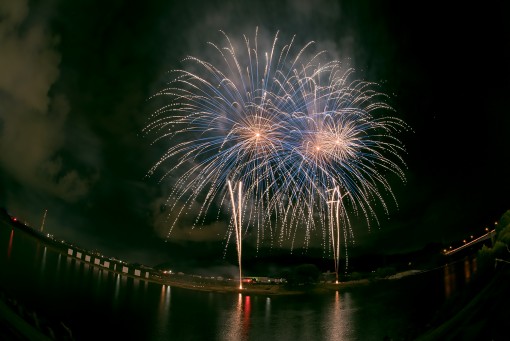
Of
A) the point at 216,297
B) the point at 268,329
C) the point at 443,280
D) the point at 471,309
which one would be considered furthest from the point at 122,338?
the point at 443,280

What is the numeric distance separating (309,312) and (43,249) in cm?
3691

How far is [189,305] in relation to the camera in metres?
34.3

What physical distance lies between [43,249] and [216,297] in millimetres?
25408

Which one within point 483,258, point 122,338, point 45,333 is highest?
point 483,258

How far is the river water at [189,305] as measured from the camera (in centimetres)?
2367

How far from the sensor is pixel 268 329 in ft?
82.4

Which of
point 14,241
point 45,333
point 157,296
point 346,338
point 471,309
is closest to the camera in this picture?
point 45,333

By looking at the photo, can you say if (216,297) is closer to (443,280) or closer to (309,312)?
(309,312)

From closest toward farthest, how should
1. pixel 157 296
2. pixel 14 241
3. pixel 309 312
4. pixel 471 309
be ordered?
pixel 471 309
pixel 309 312
pixel 157 296
pixel 14 241

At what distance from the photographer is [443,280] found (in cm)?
3838

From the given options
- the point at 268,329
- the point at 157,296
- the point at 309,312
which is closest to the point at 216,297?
the point at 157,296

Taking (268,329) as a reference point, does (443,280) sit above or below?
above

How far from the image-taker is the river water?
77.7 ft

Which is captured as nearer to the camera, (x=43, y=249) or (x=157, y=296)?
(x=157, y=296)
